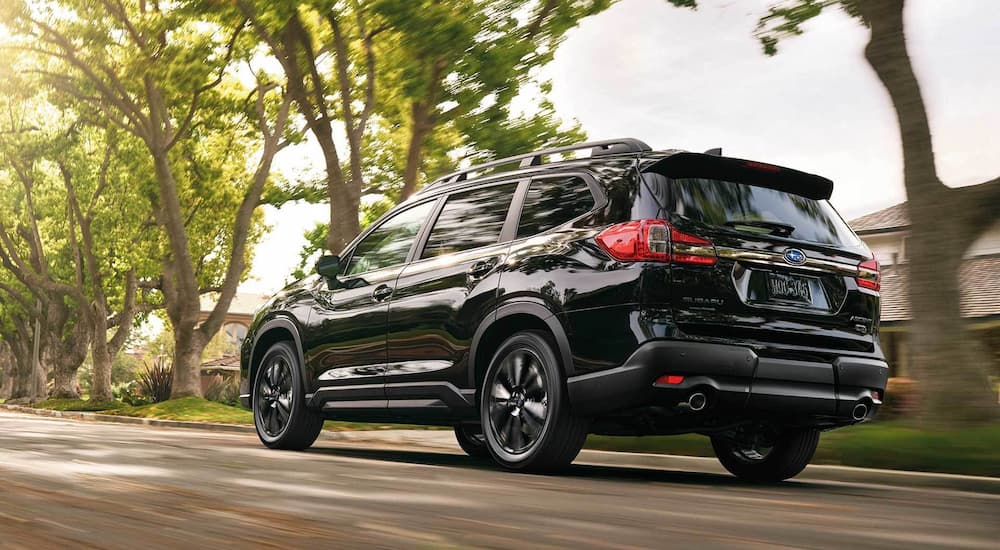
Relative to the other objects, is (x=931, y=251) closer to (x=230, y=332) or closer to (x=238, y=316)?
(x=230, y=332)

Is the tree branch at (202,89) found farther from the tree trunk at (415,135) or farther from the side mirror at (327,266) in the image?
the side mirror at (327,266)

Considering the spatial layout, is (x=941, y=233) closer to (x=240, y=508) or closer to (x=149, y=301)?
(x=240, y=508)

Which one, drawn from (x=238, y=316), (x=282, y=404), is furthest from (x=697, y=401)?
(x=238, y=316)

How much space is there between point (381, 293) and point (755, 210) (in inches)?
115

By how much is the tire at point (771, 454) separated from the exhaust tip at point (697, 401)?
1467 millimetres

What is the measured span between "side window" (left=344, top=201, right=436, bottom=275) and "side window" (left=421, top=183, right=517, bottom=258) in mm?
273

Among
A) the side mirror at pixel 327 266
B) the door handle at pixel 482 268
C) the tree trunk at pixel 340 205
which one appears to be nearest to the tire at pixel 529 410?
the door handle at pixel 482 268

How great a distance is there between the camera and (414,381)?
308 inches

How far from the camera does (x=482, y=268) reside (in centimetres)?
736

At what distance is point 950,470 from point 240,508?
4.97 metres

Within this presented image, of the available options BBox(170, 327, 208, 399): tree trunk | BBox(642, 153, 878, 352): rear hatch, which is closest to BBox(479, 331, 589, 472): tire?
BBox(642, 153, 878, 352): rear hatch

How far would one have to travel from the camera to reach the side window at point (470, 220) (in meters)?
7.61

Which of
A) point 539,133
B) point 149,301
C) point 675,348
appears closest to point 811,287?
point 675,348

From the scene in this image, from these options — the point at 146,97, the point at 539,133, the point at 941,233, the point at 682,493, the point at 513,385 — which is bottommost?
the point at 682,493
